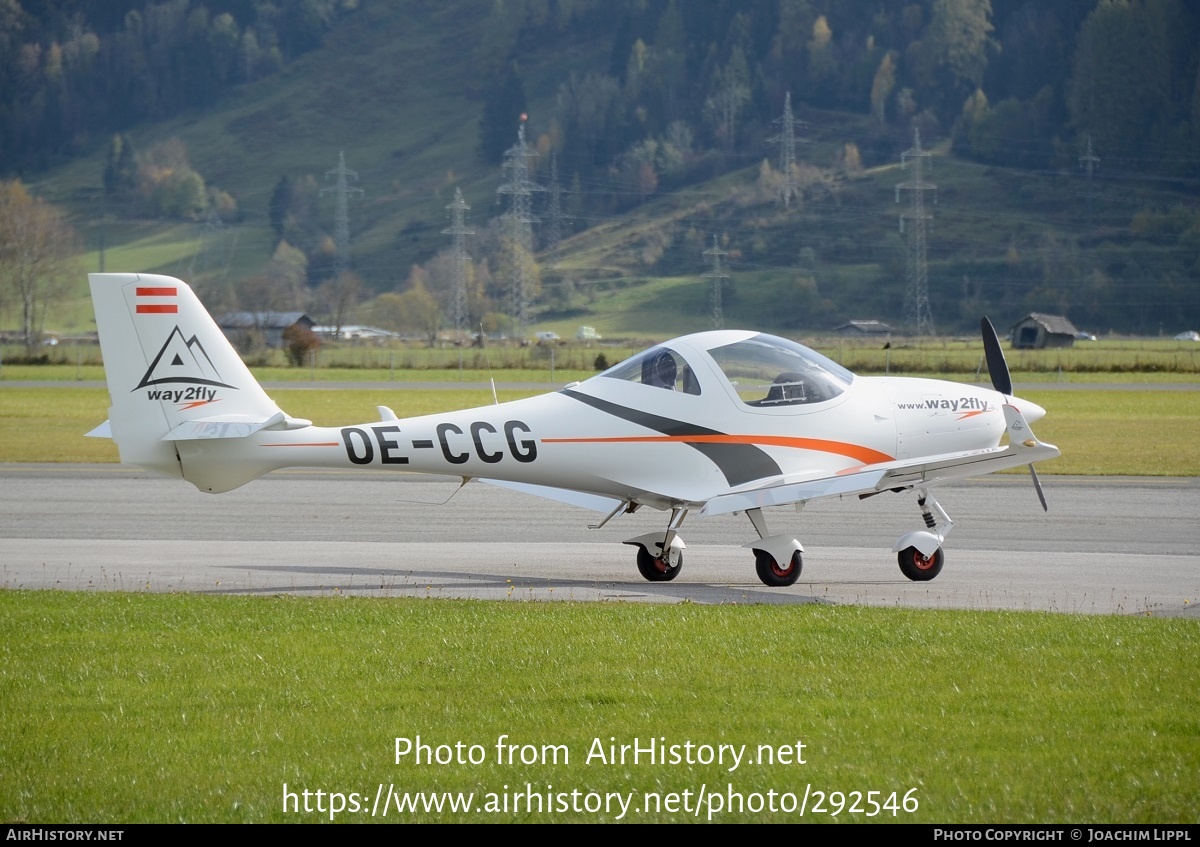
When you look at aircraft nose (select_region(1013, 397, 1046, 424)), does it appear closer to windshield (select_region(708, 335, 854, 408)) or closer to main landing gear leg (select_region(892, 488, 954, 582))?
main landing gear leg (select_region(892, 488, 954, 582))

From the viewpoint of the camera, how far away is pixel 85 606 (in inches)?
479

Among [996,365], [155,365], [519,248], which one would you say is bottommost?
[519,248]

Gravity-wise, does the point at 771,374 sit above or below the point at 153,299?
below

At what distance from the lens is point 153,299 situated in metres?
13.4

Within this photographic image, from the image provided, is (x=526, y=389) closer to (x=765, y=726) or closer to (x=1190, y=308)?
(x=765, y=726)

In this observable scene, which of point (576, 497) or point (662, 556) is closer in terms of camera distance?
point (662, 556)

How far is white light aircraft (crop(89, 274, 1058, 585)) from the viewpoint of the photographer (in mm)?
13453

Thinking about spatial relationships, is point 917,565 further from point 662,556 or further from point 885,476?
point 662,556

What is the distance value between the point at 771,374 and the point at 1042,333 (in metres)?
96.2

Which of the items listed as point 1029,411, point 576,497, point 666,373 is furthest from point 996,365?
point 576,497

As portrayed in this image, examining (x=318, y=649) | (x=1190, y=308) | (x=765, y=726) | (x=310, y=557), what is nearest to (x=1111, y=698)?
(x=765, y=726)

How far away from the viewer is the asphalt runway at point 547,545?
45.2 ft

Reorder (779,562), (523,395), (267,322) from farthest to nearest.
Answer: (267,322) → (523,395) → (779,562)
